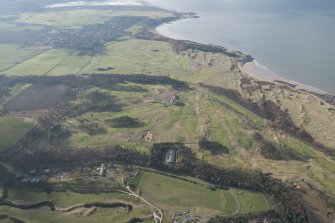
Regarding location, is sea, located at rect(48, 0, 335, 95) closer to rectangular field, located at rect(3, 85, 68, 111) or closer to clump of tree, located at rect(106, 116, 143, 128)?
clump of tree, located at rect(106, 116, 143, 128)

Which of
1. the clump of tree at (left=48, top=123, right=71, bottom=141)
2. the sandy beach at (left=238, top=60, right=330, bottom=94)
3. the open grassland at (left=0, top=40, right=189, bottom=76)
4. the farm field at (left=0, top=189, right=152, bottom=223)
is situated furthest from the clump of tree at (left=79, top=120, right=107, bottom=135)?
the sandy beach at (left=238, top=60, right=330, bottom=94)

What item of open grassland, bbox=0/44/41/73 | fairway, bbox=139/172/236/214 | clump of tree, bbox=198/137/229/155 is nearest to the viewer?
fairway, bbox=139/172/236/214

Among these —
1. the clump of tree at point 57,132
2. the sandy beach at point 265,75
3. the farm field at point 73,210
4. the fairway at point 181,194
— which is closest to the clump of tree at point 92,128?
the clump of tree at point 57,132

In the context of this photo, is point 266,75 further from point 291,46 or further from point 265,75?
point 291,46

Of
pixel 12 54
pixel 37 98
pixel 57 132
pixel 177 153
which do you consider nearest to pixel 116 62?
pixel 37 98

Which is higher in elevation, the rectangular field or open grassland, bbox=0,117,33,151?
the rectangular field

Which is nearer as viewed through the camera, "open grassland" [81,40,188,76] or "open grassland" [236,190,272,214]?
"open grassland" [236,190,272,214]

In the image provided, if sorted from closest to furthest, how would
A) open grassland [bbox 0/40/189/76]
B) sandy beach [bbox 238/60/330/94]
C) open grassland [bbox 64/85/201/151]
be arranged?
open grassland [bbox 64/85/201/151] → sandy beach [bbox 238/60/330/94] → open grassland [bbox 0/40/189/76]
